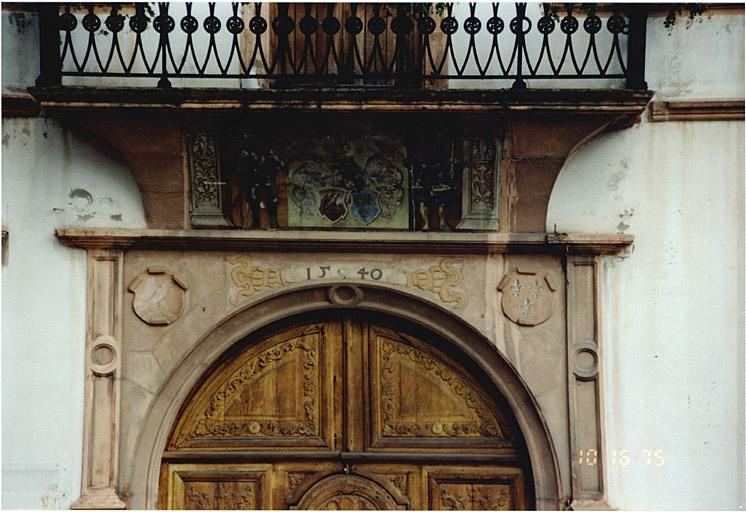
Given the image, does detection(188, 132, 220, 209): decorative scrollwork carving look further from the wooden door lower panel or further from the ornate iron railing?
the wooden door lower panel

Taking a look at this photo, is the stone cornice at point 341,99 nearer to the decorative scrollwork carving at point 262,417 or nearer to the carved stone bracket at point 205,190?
the carved stone bracket at point 205,190

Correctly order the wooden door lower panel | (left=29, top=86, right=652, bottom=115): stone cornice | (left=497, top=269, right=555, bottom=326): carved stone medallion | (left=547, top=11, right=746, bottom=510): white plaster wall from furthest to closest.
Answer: the wooden door lower panel → (left=497, top=269, right=555, bottom=326): carved stone medallion → (left=547, top=11, right=746, bottom=510): white plaster wall → (left=29, top=86, right=652, bottom=115): stone cornice

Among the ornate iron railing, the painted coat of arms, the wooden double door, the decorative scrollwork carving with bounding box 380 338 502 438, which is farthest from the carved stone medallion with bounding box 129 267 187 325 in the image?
the decorative scrollwork carving with bounding box 380 338 502 438

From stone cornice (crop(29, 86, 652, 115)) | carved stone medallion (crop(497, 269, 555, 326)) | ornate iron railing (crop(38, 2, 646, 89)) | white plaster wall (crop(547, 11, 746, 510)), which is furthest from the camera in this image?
carved stone medallion (crop(497, 269, 555, 326))

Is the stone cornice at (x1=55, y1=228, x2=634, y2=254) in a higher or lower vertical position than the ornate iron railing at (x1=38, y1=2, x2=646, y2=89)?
lower

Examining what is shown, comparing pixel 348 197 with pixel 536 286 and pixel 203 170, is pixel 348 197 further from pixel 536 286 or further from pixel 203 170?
pixel 536 286

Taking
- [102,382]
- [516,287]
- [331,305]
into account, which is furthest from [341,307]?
[102,382]

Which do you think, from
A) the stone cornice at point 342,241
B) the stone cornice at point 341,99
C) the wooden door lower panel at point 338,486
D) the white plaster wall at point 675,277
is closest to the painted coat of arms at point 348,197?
the stone cornice at point 342,241

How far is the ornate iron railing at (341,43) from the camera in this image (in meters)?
7.27

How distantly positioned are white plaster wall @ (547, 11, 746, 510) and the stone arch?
425 millimetres

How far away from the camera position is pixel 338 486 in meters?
7.64

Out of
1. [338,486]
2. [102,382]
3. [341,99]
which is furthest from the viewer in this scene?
[338,486]

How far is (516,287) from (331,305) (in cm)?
115

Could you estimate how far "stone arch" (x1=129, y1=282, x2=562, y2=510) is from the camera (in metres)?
7.43
